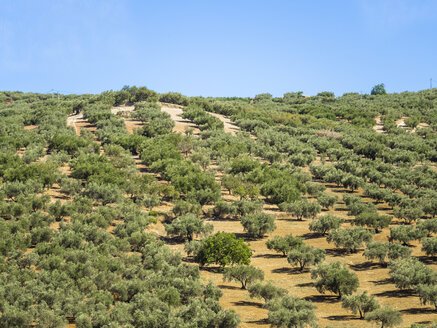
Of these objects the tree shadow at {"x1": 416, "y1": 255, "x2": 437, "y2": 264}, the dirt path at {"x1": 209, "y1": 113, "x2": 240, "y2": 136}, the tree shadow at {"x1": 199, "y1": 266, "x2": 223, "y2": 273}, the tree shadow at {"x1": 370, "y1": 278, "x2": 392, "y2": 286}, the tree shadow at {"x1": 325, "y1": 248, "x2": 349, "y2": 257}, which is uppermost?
the dirt path at {"x1": 209, "y1": 113, "x2": 240, "y2": 136}

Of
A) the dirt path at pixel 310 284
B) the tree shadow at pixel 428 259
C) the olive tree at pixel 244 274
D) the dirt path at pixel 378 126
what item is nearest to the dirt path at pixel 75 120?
the dirt path at pixel 310 284

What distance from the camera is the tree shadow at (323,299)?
4344cm

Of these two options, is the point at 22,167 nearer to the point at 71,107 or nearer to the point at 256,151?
the point at 256,151

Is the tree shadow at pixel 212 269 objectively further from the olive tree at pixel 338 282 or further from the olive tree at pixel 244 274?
the olive tree at pixel 338 282

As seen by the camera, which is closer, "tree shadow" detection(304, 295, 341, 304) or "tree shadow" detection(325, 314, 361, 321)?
"tree shadow" detection(325, 314, 361, 321)

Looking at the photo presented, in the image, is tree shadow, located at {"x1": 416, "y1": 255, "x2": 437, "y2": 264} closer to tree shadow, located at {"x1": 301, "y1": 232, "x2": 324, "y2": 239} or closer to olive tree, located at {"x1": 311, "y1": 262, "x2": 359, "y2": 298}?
olive tree, located at {"x1": 311, "y1": 262, "x2": 359, "y2": 298}

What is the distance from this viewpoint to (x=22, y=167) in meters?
73.2

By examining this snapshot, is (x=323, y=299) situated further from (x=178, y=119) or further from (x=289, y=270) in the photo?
(x=178, y=119)

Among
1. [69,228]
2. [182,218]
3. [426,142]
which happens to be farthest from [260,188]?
[426,142]

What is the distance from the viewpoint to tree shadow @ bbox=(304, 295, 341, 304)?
43441 millimetres

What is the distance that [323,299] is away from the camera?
43969 millimetres

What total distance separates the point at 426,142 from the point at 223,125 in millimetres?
46801

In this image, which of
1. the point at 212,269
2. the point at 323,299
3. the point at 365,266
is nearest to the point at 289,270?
the point at 212,269

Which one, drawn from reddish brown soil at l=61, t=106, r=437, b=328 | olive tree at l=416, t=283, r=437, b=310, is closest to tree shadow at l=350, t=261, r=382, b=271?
reddish brown soil at l=61, t=106, r=437, b=328
